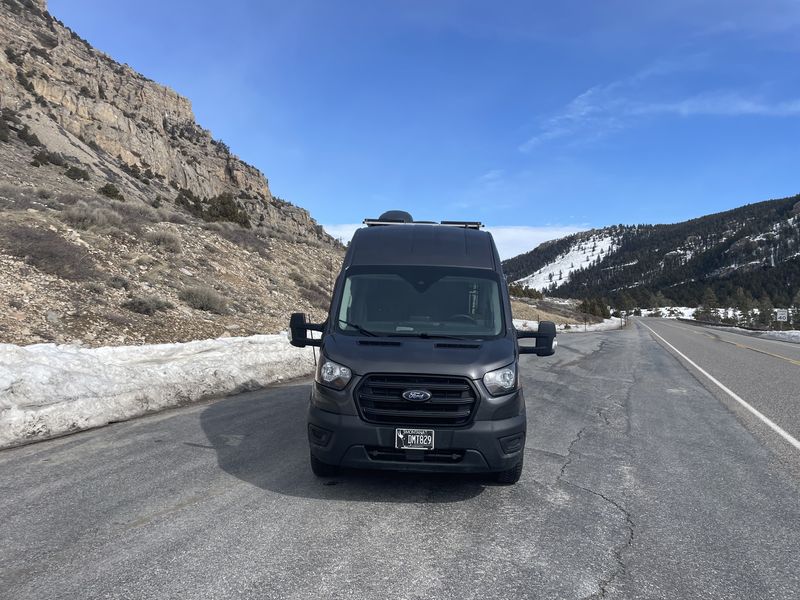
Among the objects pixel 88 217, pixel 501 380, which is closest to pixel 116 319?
pixel 88 217

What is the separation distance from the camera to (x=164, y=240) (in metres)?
21.3

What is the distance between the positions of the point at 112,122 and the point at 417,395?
60.3 meters

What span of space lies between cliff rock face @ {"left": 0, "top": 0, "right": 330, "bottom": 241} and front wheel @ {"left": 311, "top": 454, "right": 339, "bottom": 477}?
3377cm

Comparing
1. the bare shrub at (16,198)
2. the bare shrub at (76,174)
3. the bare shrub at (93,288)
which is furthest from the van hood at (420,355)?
the bare shrub at (76,174)

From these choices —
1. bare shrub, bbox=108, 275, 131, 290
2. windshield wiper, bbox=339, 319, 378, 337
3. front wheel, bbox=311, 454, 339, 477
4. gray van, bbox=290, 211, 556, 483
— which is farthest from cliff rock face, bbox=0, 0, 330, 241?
front wheel, bbox=311, 454, 339, 477

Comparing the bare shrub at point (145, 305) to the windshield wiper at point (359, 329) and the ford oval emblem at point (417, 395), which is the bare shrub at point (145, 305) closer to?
the windshield wiper at point (359, 329)

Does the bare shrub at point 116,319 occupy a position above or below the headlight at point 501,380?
above

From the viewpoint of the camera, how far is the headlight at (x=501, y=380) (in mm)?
4680

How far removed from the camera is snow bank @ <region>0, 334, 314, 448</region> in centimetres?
676

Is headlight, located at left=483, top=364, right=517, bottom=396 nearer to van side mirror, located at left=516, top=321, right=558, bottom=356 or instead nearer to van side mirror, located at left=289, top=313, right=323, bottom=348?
van side mirror, located at left=516, top=321, right=558, bottom=356

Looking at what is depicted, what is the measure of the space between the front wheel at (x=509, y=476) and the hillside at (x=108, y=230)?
10.7 meters

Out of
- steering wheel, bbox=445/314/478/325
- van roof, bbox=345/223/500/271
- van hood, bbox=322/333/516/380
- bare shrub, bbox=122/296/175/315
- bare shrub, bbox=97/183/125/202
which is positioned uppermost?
bare shrub, bbox=97/183/125/202

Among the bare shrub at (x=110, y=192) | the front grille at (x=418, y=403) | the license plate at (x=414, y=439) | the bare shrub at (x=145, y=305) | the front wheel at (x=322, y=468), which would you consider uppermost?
the bare shrub at (x=110, y=192)

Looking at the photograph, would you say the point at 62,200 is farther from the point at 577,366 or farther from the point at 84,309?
the point at 577,366
